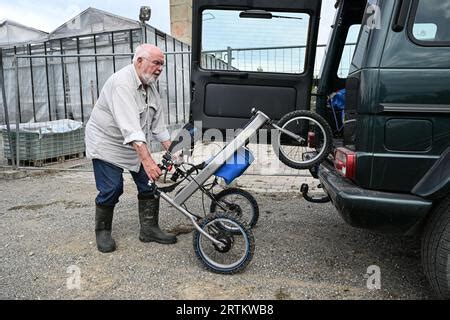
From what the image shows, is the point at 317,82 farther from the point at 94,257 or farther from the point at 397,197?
the point at 94,257

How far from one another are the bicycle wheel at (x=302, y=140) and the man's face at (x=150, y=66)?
43.1 inches

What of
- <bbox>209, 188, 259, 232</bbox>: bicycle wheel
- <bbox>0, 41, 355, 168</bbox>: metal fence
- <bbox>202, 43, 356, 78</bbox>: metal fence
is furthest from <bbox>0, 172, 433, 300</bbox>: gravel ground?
<bbox>0, 41, 355, 168</bbox>: metal fence

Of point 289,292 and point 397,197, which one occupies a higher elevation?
point 397,197

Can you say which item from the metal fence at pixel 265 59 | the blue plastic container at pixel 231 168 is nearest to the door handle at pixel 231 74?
the metal fence at pixel 265 59

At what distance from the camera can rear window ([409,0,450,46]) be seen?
233 centimetres

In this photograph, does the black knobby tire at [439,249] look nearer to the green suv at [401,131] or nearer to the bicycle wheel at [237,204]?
the green suv at [401,131]

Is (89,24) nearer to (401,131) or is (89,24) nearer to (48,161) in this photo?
(48,161)

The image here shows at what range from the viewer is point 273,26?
12.1 ft

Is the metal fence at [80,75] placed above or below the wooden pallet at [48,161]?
above

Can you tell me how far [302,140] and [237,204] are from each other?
98 cm

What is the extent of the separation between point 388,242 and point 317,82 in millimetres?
1938

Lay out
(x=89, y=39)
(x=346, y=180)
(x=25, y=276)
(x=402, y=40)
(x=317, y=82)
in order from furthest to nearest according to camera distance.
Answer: (x=89, y=39) → (x=317, y=82) → (x=25, y=276) → (x=346, y=180) → (x=402, y=40)

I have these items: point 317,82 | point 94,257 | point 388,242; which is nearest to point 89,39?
point 317,82

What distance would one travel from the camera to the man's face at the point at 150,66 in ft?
10.4
